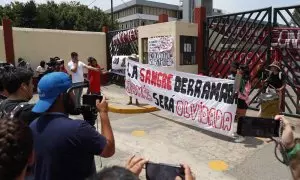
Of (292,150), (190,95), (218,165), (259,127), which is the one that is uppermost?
(259,127)

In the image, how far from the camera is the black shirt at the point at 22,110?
2.77m

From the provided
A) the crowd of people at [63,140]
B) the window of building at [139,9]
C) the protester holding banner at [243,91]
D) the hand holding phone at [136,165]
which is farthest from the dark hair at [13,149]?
the window of building at [139,9]

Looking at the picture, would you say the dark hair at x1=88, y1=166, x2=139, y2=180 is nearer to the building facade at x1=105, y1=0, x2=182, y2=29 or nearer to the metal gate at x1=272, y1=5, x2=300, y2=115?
the metal gate at x1=272, y1=5, x2=300, y2=115

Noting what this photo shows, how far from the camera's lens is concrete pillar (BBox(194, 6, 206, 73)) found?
11.3 m

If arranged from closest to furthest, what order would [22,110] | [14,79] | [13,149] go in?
[13,149], [22,110], [14,79]

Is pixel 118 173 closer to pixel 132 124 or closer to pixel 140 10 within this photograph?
pixel 132 124

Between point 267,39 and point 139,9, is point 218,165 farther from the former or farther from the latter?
point 139,9

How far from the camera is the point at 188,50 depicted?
463 inches

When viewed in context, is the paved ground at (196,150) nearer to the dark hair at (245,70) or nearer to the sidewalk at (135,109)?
the sidewalk at (135,109)

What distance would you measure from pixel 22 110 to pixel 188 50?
932cm

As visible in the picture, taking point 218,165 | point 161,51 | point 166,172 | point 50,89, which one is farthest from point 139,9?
point 166,172

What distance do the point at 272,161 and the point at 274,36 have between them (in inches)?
170

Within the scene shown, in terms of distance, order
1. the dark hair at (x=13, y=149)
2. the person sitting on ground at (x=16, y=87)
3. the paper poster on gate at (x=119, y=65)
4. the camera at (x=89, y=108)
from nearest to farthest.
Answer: the dark hair at (x=13, y=149), the camera at (x=89, y=108), the person sitting on ground at (x=16, y=87), the paper poster on gate at (x=119, y=65)

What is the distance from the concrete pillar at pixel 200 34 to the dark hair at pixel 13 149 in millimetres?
10402
